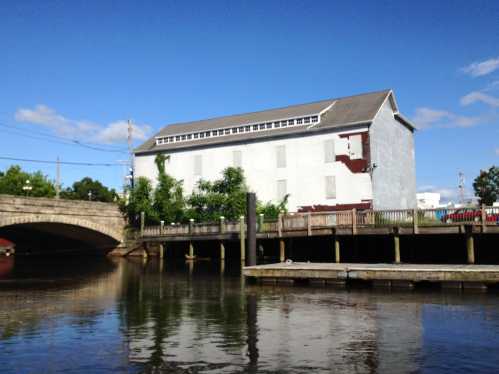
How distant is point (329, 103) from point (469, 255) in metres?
22.9

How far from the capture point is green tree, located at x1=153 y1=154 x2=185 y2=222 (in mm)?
46781

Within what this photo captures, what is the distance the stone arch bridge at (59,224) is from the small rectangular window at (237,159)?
1190 centimetres

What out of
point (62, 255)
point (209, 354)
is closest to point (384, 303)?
point (209, 354)

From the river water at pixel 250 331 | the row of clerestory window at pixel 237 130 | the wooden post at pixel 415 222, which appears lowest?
the river water at pixel 250 331

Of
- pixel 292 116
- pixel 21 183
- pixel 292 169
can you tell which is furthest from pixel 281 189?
pixel 21 183

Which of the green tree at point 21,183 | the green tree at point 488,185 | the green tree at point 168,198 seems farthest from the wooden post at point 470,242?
the green tree at point 21,183

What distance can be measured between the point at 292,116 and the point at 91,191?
71632mm

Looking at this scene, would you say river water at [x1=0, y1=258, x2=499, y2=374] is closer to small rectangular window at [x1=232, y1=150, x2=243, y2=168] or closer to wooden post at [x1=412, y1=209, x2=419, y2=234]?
wooden post at [x1=412, y1=209, x2=419, y2=234]

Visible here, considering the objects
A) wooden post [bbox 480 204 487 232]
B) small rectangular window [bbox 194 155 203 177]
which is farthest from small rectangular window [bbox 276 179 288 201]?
wooden post [bbox 480 204 487 232]

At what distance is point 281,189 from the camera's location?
4391 cm

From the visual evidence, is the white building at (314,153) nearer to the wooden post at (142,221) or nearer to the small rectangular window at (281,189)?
the small rectangular window at (281,189)

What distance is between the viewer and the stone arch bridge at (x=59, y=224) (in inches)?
1599

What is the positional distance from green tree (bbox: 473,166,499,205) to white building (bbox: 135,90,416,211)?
22.6m

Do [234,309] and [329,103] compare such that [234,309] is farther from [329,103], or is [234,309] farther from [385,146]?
[329,103]
